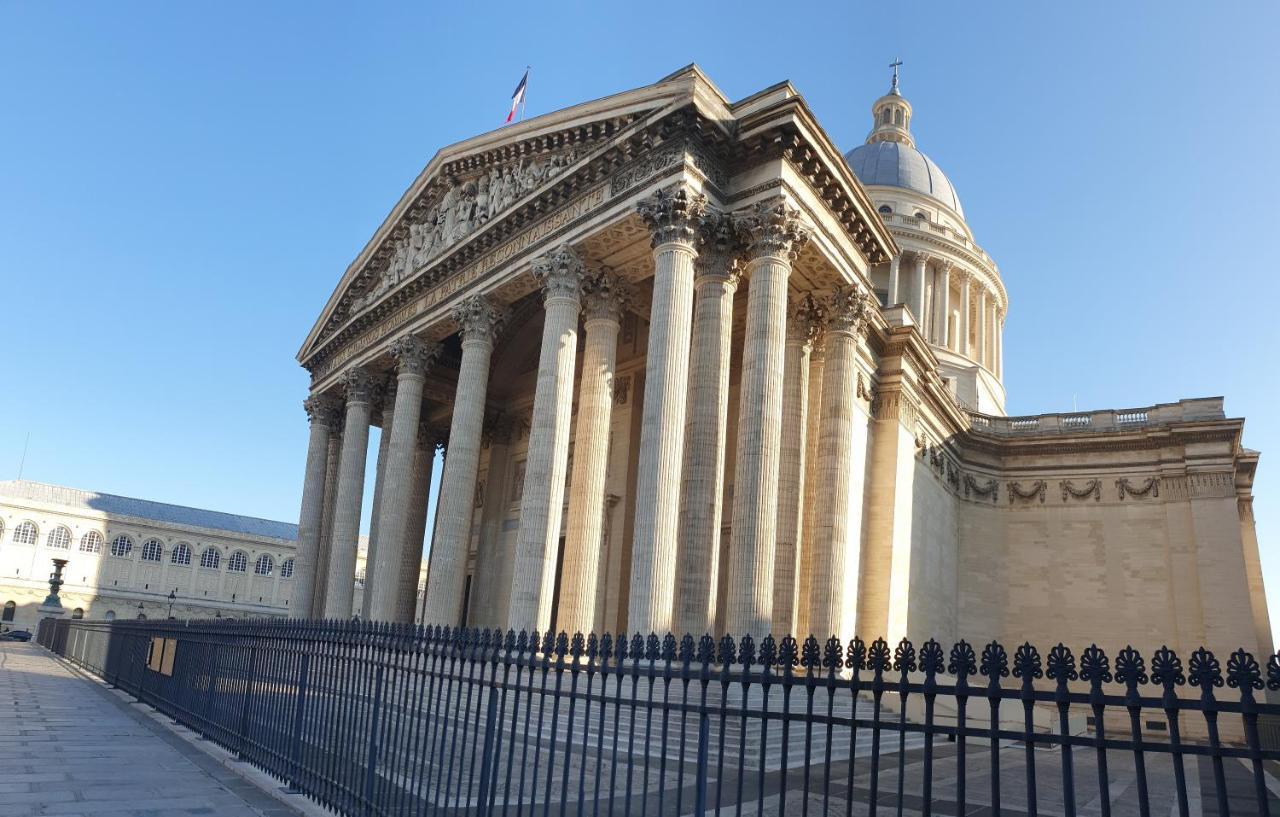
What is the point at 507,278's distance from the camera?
24.7m

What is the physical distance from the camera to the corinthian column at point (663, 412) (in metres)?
17.9

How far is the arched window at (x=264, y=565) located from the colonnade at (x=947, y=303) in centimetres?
6289

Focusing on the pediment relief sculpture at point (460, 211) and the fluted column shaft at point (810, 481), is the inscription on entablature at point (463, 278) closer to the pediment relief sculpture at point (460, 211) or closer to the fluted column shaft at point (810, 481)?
the pediment relief sculpture at point (460, 211)

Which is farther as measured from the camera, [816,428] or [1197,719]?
[1197,719]

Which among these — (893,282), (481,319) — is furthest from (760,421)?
(893,282)

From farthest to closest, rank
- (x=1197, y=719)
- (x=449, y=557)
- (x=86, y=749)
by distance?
(x=1197, y=719), (x=449, y=557), (x=86, y=749)

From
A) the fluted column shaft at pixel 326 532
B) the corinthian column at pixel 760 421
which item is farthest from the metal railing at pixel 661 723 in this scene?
the fluted column shaft at pixel 326 532

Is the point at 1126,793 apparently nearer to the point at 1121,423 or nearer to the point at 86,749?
the point at 86,749

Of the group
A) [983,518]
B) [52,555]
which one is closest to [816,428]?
[983,518]

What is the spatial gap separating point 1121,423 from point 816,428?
18634mm

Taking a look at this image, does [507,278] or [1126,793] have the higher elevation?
[507,278]

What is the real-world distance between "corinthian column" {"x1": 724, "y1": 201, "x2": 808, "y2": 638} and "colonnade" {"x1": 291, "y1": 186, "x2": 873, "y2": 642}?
35 millimetres

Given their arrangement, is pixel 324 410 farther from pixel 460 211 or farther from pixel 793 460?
pixel 793 460

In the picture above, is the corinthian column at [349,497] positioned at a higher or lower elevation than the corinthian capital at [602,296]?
lower
